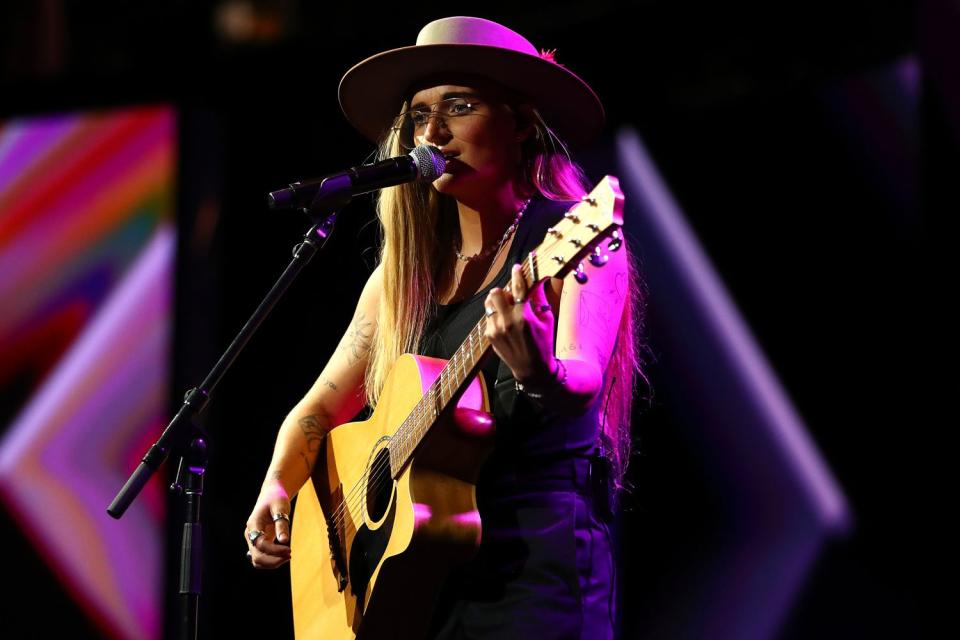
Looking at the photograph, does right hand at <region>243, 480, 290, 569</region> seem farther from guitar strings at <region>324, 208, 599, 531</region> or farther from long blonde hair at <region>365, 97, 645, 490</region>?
long blonde hair at <region>365, 97, 645, 490</region>

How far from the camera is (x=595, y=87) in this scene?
4215 mm

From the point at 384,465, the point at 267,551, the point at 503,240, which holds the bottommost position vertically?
the point at 267,551

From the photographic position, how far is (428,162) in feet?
7.72

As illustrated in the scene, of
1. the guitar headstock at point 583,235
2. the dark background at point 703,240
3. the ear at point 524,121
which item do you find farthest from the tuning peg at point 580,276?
the dark background at point 703,240

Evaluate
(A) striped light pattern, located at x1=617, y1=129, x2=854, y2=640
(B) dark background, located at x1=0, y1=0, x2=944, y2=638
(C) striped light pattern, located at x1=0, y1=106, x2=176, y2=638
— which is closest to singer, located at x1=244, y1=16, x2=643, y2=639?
(B) dark background, located at x1=0, y1=0, x2=944, y2=638

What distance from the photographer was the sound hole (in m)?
2.31

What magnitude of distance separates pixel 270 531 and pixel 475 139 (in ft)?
3.53

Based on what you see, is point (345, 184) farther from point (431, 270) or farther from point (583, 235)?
point (583, 235)

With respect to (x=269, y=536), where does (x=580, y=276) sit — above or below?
above

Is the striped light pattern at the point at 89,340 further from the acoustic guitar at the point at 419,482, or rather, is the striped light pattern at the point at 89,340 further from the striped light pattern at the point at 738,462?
the acoustic guitar at the point at 419,482

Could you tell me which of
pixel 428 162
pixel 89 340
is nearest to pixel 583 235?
pixel 428 162

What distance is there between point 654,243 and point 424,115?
1.63 meters

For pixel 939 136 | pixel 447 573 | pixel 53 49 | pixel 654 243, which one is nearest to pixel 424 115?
pixel 447 573

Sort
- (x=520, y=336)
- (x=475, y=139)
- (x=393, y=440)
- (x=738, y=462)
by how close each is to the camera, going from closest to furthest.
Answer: (x=520, y=336)
(x=393, y=440)
(x=475, y=139)
(x=738, y=462)
